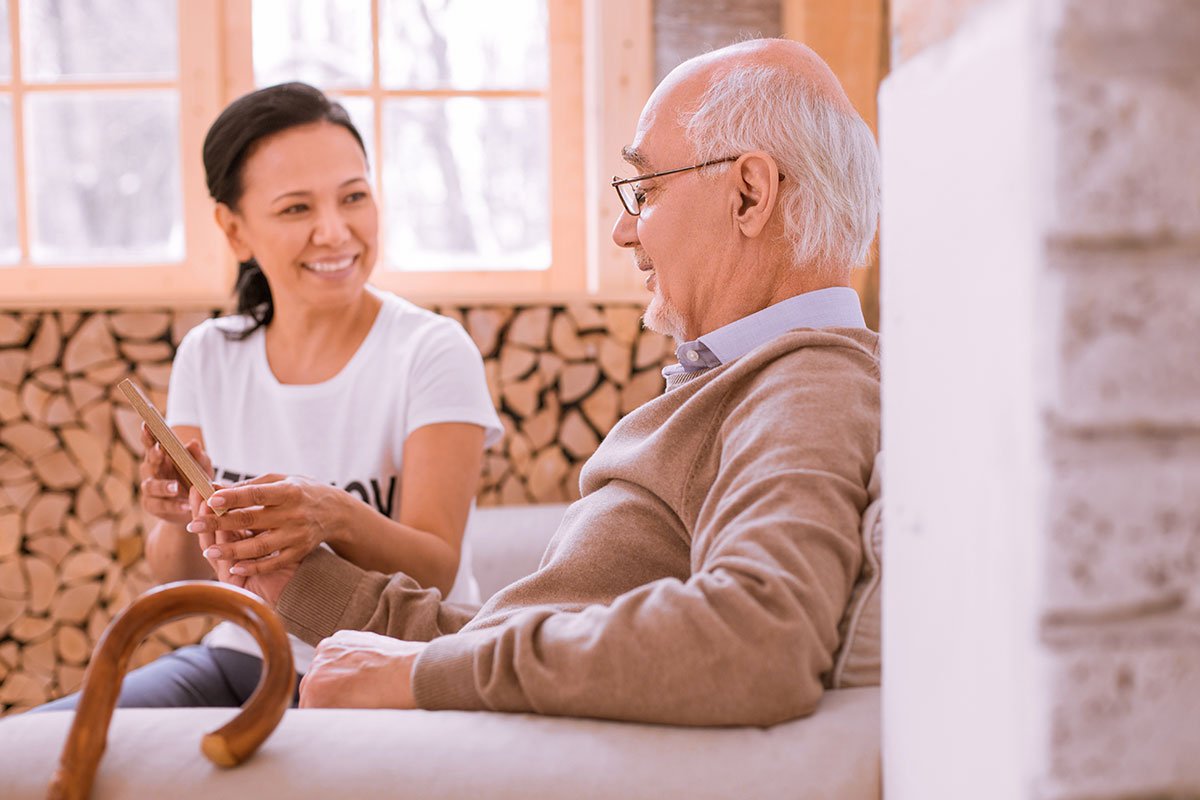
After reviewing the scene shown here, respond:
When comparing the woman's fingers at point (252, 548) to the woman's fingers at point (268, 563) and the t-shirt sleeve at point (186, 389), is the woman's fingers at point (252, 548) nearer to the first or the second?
the woman's fingers at point (268, 563)

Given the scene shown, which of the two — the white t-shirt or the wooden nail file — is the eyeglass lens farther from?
the wooden nail file

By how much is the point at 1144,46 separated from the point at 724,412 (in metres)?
0.65

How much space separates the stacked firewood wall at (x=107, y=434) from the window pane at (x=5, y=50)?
66cm

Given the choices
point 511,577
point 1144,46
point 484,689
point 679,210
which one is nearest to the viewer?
point 1144,46

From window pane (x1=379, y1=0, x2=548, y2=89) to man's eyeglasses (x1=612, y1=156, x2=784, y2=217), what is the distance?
4.93 ft

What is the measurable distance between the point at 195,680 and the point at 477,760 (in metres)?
1.04

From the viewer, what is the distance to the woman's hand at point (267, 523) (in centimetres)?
151

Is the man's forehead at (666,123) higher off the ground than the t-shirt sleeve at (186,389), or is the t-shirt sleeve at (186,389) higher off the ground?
the man's forehead at (666,123)

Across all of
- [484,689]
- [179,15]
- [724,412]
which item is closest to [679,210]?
[724,412]

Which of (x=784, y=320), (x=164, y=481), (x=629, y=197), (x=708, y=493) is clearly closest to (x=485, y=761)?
(x=708, y=493)

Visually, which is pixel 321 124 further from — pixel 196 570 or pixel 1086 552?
pixel 1086 552

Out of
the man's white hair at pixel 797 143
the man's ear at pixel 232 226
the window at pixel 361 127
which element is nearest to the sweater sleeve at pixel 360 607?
the man's white hair at pixel 797 143

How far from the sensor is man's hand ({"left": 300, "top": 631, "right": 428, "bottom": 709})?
1.10 metres

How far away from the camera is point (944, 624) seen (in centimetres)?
78
